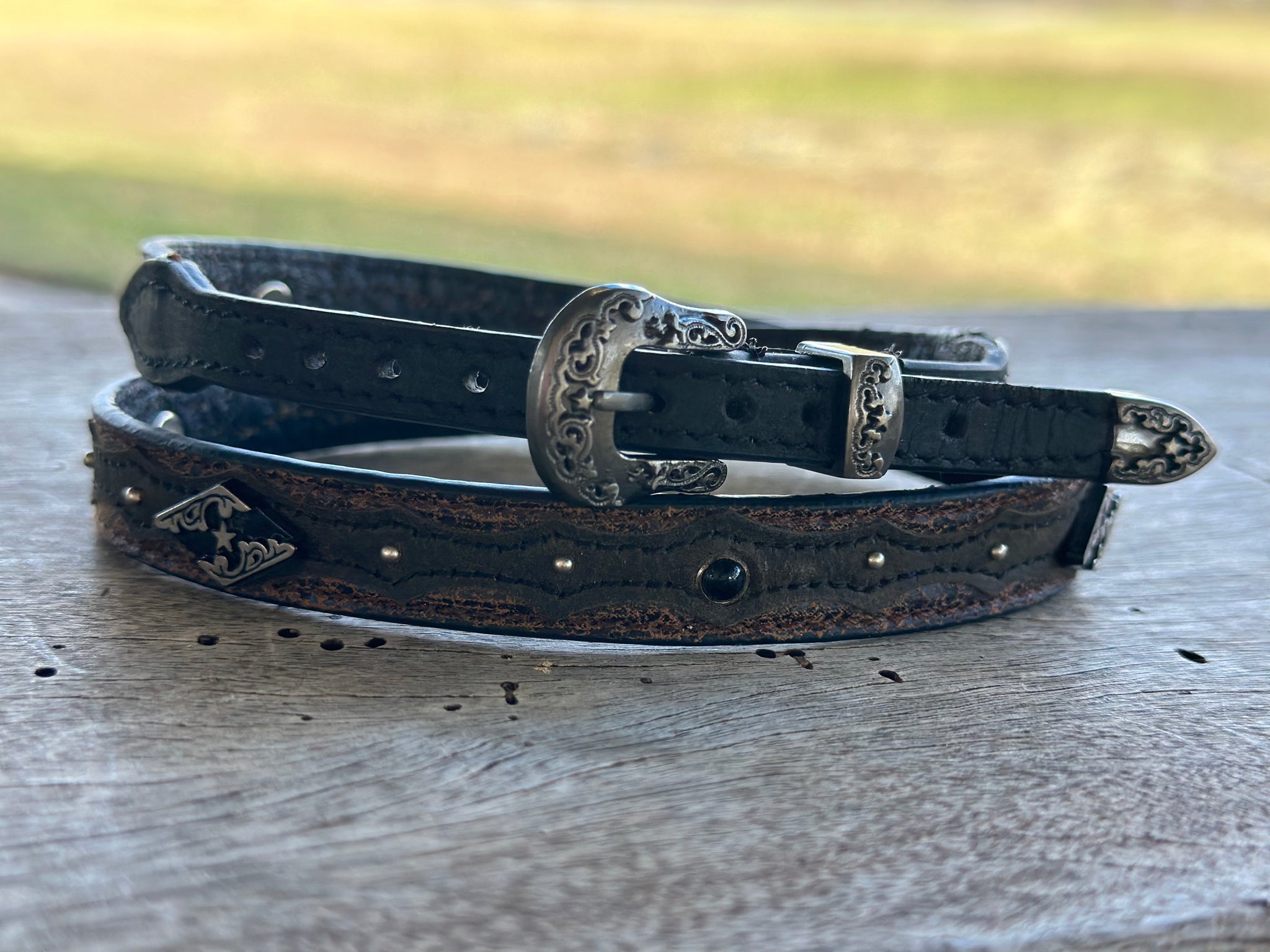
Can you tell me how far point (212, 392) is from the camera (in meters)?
1.15

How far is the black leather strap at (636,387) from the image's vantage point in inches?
27.8

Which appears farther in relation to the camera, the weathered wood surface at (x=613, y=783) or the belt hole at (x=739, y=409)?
the belt hole at (x=739, y=409)

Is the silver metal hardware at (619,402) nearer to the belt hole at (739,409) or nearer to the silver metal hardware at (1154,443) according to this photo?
the belt hole at (739,409)

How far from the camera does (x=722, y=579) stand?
2.42ft

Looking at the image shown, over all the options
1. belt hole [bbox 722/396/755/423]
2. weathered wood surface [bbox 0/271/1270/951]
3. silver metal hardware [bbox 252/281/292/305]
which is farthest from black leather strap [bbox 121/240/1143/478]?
silver metal hardware [bbox 252/281/292/305]

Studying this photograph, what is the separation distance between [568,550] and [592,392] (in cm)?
11

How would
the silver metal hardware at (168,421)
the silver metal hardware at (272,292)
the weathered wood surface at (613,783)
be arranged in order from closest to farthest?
the weathered wood surface at (613,783)
the silver metal hardware at (168,421)
the silver metal hardware at (272,292)

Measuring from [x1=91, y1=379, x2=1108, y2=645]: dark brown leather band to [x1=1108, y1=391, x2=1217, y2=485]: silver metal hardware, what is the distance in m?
0.07

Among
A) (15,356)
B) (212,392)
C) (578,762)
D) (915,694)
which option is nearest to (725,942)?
(578,762)

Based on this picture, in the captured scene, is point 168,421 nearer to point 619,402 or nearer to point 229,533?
point 229,533

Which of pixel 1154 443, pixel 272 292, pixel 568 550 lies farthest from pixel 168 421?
pixel 1154 443

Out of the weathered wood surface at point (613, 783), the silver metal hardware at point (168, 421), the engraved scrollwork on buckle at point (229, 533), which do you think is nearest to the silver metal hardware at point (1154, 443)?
the weathered wood surface at point (613, 783)

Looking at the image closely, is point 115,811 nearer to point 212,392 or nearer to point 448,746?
point 448,746

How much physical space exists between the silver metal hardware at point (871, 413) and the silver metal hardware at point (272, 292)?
70 centimetres
